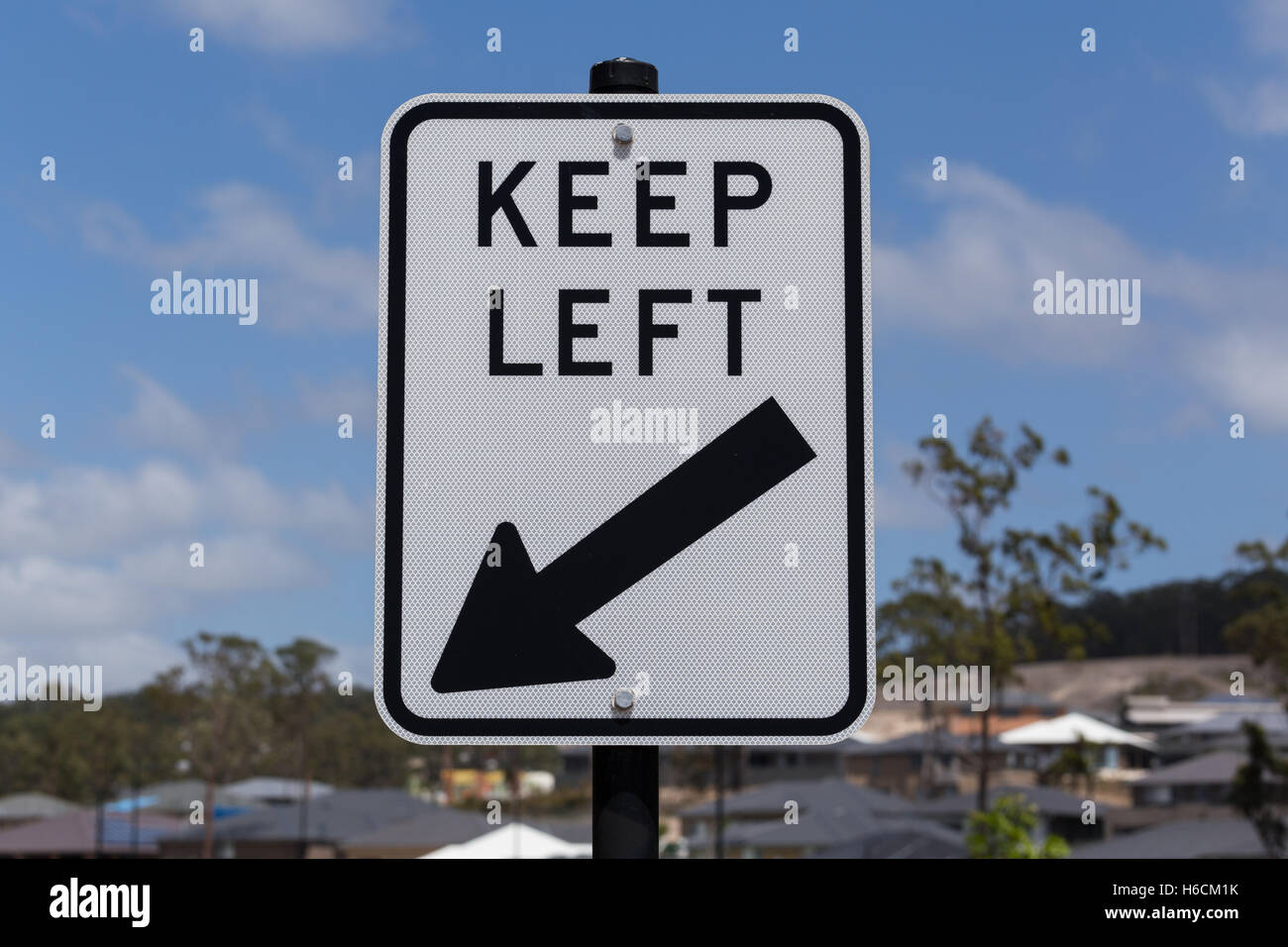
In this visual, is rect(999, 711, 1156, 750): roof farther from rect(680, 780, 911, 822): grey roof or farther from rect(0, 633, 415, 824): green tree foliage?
rect(0, 633, 415, 824): green tree foliage

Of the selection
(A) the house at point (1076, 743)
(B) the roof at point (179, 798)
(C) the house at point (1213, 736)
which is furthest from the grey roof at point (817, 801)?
(B) the roof at point (179, 798)

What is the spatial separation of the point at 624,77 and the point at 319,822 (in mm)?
40771

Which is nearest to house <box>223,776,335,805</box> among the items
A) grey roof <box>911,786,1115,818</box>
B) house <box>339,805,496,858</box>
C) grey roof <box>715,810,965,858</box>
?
house <box>339,805,496,858</box>

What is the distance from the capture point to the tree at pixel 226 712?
1842 inches

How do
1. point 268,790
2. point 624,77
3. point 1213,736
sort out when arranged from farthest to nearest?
point 1213,736 < point 268,790 < point 624,77

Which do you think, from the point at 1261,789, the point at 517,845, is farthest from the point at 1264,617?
the point at 517,845

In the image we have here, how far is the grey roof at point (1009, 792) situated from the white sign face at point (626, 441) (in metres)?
35.2

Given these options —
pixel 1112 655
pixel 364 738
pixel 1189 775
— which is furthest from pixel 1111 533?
pixel 1112 655

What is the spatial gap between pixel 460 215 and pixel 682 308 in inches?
11.2

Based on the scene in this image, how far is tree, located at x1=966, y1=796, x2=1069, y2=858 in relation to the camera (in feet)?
75.7

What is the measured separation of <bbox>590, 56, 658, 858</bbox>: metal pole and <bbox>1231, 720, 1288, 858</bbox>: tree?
2513cm

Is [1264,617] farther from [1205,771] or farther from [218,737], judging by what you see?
[218,737]

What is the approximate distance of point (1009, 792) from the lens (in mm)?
35281
